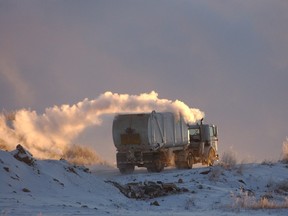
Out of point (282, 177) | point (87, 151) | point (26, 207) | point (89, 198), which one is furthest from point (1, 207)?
point (87, 151)

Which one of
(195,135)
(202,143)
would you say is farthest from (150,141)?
(195,135)

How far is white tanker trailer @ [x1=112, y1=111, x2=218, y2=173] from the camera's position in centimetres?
2945

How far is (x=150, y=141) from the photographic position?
29.4 meters

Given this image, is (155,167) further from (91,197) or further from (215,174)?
(91,197)

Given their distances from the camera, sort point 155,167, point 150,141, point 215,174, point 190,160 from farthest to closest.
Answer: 1. point 190,160
2. point 155,167
3. point 150,141
4. point 215,174

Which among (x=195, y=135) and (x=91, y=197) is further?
(x=195, y=135)

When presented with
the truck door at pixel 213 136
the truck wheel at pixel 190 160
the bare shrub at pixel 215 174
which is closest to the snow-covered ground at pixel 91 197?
the bare shrub at pixel 215 174

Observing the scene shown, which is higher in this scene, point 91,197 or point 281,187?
point 281,187

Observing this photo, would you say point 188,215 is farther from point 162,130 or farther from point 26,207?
point 162,130

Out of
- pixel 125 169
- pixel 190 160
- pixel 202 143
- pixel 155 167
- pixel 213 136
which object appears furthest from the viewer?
pixel 213 136

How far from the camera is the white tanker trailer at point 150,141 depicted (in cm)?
2945

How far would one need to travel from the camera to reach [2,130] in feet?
120

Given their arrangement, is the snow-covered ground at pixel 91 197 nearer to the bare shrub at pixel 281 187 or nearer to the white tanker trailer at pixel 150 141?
the bare shrub at pixel 281 187

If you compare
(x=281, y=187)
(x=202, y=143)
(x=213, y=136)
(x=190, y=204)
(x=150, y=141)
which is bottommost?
(x=190, y=204)
